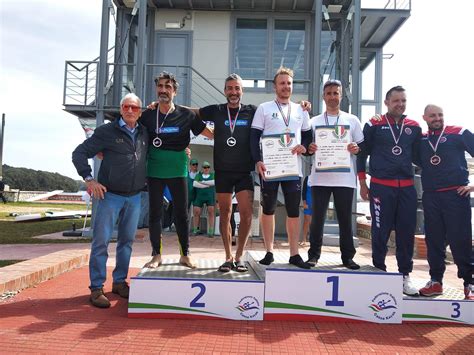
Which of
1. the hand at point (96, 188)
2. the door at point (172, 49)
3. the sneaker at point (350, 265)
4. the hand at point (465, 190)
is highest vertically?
the door at point (172, 49)

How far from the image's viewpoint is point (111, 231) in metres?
3.84

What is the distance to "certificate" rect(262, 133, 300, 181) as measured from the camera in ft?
12.5

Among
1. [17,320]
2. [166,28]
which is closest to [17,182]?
[166,28]

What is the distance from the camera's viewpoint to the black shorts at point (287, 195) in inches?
153

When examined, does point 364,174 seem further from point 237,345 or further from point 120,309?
point 120,309

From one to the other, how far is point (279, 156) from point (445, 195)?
1691 mm

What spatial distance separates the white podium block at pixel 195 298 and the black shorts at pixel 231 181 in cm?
96

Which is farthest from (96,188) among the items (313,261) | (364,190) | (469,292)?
(469,292)

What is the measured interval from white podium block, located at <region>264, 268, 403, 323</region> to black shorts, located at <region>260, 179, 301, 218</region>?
68 centimetres

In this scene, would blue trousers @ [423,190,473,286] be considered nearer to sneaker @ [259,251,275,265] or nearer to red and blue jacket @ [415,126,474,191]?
red and blue jacket @ [415,126,474,191]


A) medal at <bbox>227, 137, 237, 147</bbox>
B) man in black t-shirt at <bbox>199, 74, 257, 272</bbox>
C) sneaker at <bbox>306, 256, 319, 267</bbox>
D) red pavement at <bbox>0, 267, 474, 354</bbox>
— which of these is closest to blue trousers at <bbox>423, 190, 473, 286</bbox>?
red pavement at <bbox>0, 267, 474, 354</bbox>

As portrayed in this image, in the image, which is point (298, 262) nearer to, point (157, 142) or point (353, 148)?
point (353, 148)

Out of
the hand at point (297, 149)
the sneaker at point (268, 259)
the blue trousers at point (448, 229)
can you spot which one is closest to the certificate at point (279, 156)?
the hand at point (297, 149)

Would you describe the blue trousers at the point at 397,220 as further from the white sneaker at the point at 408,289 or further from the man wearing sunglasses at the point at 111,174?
the man wearing sunglasses at the point at 111,174
